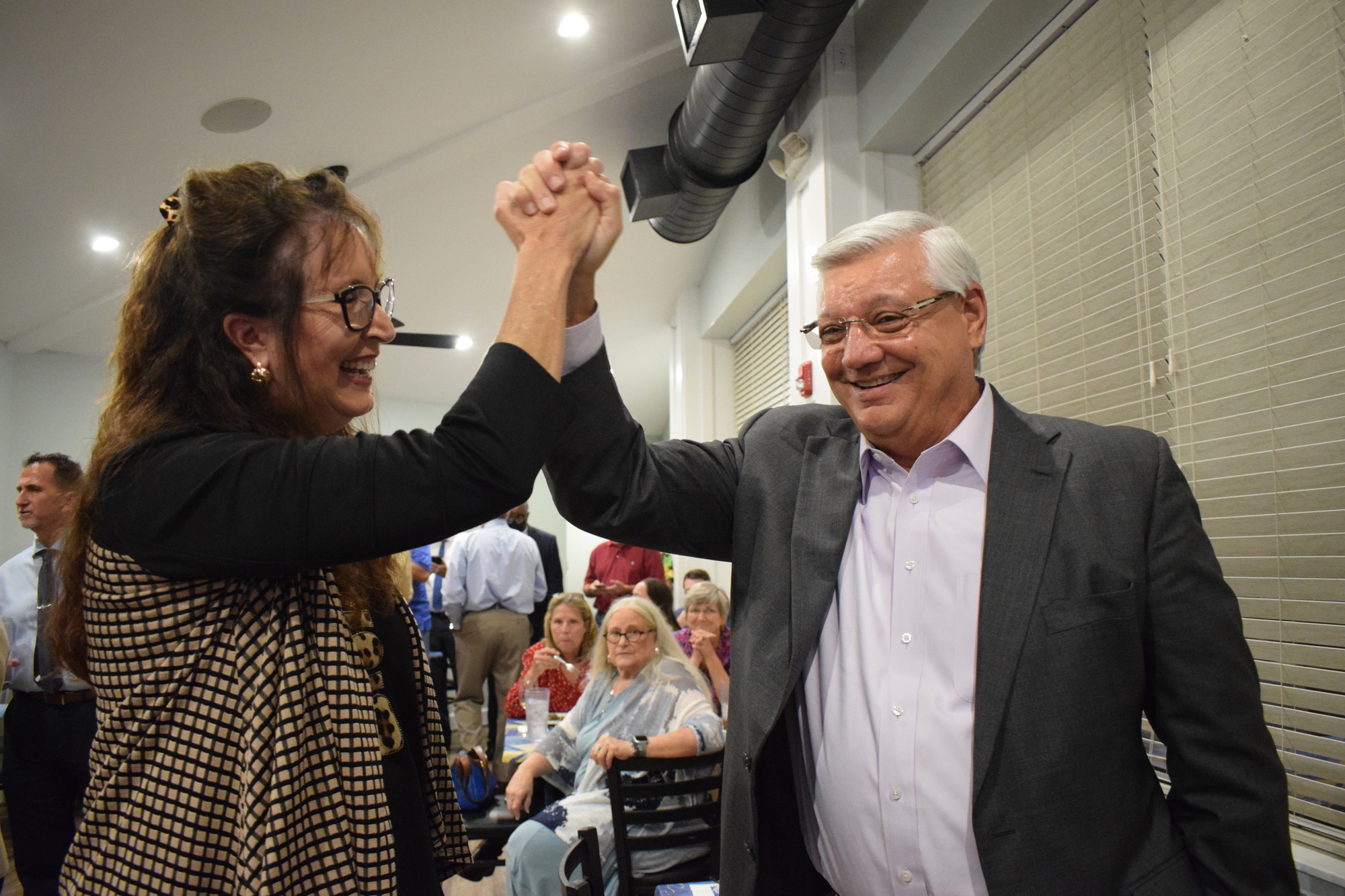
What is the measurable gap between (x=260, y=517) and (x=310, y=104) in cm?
378

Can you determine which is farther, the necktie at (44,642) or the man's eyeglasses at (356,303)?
the necktie at (44,642)

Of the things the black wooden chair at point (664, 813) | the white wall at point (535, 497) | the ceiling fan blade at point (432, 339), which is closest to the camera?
the black wooden chair at point (664, 813)

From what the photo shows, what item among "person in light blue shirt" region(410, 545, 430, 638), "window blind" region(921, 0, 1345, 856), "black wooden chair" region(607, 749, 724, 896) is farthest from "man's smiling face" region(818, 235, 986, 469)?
"person in light blue shirt" region(410, 545, 430, 638)

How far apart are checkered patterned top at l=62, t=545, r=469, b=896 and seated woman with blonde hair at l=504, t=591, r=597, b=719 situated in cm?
313

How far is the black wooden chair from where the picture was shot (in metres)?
2.44

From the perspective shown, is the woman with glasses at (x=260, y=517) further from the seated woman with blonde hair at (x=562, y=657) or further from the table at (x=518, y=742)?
the seated woman with blonde hair at (x=562, y=657)

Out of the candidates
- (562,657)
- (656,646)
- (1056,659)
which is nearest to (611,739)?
(656,646)

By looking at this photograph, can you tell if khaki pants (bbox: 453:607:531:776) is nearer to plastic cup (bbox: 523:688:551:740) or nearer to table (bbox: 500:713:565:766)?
table (bbox: 500:713:565:766)

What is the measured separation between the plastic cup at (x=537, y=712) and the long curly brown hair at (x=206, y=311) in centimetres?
256

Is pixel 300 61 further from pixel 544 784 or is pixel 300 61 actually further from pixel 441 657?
pixel 441 657

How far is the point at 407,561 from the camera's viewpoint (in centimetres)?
124

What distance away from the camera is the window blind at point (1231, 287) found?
1642mm

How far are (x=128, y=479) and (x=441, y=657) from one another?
5436 mm

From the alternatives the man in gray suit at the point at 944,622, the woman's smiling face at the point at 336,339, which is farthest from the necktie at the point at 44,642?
the man in gray suit at the point at 944,622
